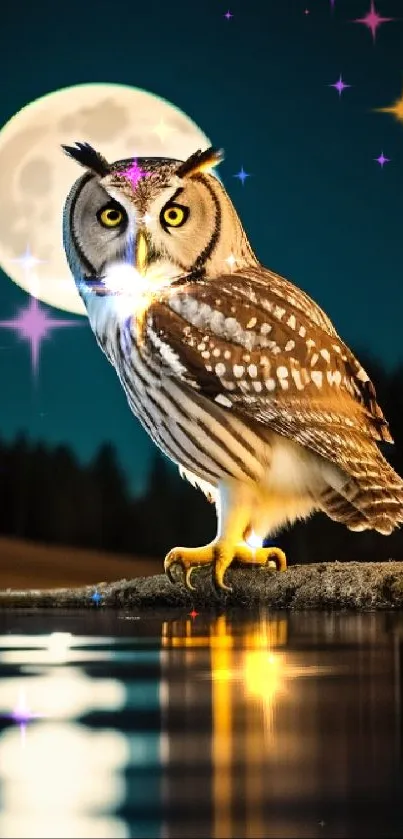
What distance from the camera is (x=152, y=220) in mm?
8508

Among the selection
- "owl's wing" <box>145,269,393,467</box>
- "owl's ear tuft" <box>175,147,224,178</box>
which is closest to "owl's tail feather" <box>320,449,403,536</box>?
"owl's wing" <box>145,269,393,467</box>

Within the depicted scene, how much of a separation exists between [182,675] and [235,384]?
136 inches

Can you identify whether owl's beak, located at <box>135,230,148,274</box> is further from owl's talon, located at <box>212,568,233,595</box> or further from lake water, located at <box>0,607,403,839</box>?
lake water, located at <box>0,607,403,839</box>

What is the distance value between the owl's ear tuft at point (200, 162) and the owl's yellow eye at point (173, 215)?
18 cm

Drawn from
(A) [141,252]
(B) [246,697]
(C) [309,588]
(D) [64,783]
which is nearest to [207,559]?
(C) [309,588]

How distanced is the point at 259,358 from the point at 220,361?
24 cm

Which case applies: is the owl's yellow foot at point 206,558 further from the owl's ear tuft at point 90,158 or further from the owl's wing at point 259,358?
the owl's ear tuft at point 90,158

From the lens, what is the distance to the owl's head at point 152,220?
852 cm

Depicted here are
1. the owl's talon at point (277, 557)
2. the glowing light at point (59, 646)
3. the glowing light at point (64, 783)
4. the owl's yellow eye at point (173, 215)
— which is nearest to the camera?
the glowing light at point (64, 783)

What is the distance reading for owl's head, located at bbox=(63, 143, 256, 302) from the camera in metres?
8.52

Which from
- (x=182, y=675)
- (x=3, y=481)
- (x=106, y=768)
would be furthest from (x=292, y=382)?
(x=106, y=768)

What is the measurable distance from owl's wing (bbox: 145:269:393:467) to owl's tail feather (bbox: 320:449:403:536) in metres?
0.15

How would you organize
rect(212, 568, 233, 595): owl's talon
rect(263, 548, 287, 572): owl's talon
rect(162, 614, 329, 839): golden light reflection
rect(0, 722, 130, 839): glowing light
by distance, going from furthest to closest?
rect(263, 548, 287, 572): owl's talon < rect(212, 568, 233, 595): owl's talon < rect(162, 614, 329, 839): golden light reflection < rect(0, 722, 130, 839): glowing light

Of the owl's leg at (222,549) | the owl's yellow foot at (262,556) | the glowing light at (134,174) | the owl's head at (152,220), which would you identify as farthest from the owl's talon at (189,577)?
the glowing light at (134,174)
